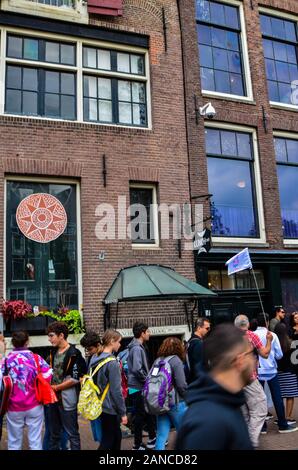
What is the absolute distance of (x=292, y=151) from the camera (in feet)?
44.8

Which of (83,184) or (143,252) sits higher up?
(83,184)

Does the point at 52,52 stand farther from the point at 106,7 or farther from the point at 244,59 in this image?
the point at 244,59

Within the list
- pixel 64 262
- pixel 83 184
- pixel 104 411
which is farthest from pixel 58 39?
pixel 104 411

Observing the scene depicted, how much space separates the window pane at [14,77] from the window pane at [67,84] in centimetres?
99

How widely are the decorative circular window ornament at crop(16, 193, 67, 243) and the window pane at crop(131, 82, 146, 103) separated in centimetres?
350

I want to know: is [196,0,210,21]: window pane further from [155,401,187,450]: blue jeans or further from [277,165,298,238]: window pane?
[155,401,187,450]: blue jeans

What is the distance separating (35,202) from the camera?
10164mm

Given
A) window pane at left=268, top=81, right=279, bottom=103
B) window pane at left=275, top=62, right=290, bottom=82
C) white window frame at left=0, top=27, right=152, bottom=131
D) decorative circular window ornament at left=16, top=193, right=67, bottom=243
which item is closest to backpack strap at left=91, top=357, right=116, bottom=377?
decorative circular window ornament at left=16, top=193, right=67, bottom=243

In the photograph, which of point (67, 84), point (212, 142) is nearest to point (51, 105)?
point (67, 84)

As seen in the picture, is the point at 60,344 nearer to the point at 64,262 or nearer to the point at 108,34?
the point at 64,262

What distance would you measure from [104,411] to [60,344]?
1.03 metres

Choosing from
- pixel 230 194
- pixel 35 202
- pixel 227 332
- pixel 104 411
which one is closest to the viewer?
pixel 227 332

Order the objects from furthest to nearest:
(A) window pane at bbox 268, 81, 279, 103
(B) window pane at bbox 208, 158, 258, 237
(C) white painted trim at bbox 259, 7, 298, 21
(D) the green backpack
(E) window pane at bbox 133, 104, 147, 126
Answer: (C) white painted trim at bbox 259, 7, 298, 21, (A) window pane at bbox 268, 81, 279, 103, (B) window pane at bbox 208, 158, 258, 237, (E) window pane at bbox 133, 104, 147, 126, (D) the green backpack

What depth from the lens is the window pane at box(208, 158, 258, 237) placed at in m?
12.2
